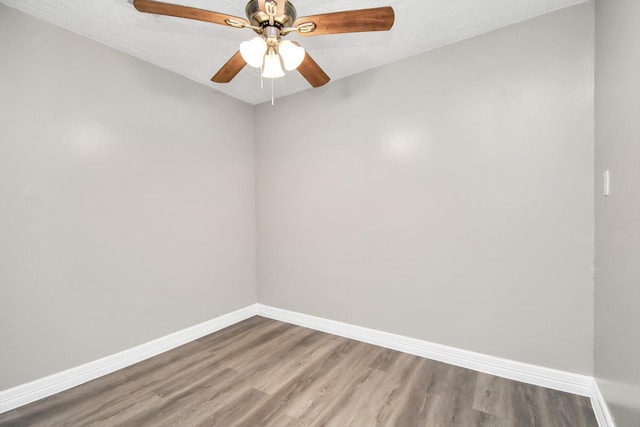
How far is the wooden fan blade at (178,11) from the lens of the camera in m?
1.26

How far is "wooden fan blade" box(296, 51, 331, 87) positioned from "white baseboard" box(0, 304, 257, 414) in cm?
260

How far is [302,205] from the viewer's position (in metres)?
3.10

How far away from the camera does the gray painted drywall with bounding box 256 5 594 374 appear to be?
6.10 feet

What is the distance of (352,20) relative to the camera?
1.32 m

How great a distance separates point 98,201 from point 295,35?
2.03m

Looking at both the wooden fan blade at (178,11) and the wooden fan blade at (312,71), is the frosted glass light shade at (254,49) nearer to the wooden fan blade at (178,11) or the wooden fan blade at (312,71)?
the wooden fan blade at (178,11)

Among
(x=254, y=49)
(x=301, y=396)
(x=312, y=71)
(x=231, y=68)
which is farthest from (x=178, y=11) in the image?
(x=301, y=396)

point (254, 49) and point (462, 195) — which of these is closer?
point (254, 49)

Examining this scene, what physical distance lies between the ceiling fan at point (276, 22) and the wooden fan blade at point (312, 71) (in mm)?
192

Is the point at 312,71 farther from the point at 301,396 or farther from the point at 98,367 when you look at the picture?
the point at 98,367

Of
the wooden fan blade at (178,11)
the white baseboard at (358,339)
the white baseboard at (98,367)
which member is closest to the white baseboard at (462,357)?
the white baseboard at (358,339)

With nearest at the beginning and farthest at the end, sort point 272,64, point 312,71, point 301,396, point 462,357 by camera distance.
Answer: point 272,64
point 312,71
point 301,396
point 462,357

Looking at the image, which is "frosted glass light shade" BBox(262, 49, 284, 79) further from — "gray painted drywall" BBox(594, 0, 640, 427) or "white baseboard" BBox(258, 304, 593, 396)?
"white baseboard" BBox(258, 304, 593, 396)

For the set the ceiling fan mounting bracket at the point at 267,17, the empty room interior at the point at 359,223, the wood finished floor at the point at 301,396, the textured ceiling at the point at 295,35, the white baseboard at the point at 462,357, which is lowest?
the wood finished floor at the point at 301,396
